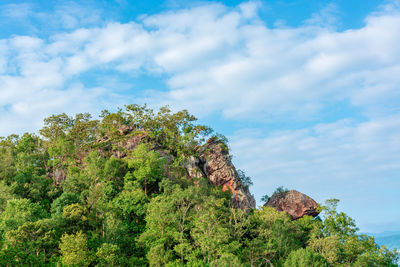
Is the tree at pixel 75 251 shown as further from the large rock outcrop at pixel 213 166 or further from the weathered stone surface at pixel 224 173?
the weathered stone surface at pixel 224 173

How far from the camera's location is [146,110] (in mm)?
70562

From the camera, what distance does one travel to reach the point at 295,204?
64.9 m

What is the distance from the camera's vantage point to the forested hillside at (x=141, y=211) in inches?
1651

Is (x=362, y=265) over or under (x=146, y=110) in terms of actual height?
under

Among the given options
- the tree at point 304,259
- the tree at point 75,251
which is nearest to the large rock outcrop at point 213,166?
the tree at point 304,259

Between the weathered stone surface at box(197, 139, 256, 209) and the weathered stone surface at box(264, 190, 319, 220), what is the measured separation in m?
4.66

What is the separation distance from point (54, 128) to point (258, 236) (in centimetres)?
→ 4355

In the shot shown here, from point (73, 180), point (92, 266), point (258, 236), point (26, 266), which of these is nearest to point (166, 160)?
point (73, 180)

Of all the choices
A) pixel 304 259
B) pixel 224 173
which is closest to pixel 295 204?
pixel 224 173

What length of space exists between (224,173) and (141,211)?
60.7 feet

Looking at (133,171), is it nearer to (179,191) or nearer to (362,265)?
(179,191)

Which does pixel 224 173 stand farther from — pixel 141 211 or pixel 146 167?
pixel 141 211

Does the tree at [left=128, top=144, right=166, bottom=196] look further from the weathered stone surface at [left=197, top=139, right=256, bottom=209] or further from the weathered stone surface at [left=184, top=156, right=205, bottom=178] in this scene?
the weathered stone surface at [left=197, top=139, right=256, bottom=209]

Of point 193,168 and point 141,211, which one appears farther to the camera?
point 193,168
